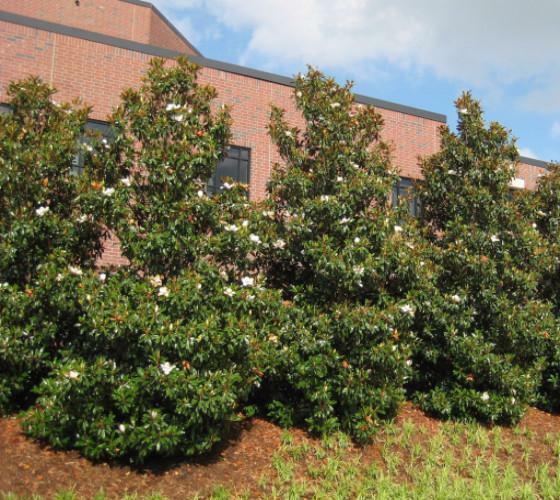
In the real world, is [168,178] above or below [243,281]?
above

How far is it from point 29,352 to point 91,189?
6.05 feet

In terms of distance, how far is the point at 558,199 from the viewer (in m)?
10.5

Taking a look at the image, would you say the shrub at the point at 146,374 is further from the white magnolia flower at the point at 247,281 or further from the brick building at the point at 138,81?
the brick building at the point at 138,81

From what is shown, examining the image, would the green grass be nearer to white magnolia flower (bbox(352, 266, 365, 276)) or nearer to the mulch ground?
the mulch ground

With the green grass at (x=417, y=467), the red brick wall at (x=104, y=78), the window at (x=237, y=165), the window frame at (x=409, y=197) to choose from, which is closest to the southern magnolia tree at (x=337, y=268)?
the green grass at (x=417, y=467)

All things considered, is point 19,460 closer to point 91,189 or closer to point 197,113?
point 91,189

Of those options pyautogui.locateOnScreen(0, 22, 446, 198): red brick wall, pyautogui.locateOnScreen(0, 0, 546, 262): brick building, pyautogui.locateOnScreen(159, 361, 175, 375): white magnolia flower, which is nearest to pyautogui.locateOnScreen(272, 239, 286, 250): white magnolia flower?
pyautogui.locateOnScreen(159, 361, 175, 375): white magnolia flower

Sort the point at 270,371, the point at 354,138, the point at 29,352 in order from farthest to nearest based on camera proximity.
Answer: the point at 354,138, the point at 270,371, the point at 29,352

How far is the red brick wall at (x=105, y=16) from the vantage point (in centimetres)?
3052

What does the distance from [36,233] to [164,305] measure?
1763mm

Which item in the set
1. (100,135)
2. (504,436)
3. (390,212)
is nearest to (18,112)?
(100,135)

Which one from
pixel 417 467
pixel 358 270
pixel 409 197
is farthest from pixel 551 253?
pixel 417 467

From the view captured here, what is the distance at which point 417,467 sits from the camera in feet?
22.9

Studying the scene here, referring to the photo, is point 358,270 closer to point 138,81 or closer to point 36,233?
point 36,233
